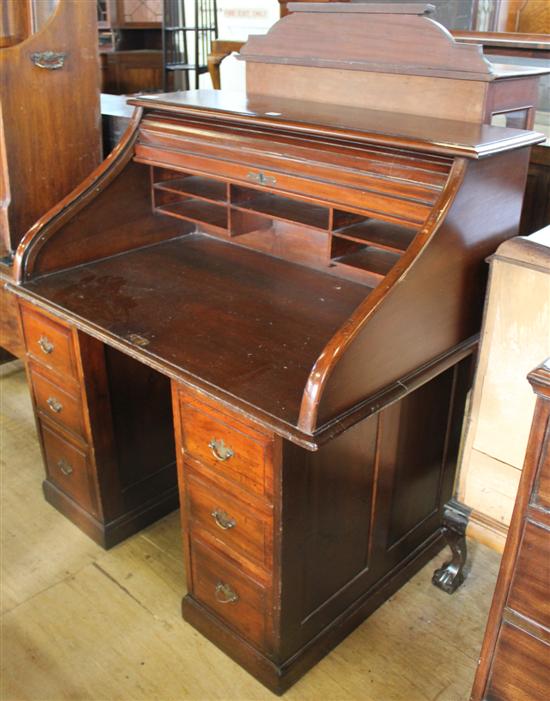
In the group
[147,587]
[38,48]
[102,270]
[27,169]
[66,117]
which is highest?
[38,48]

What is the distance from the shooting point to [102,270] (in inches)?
84.9

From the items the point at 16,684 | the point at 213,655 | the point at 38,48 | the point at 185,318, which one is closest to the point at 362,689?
the point at 213,655

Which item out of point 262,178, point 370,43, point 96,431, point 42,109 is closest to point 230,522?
point 96,431

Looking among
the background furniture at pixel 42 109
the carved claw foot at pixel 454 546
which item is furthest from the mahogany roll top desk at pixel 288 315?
the background furniture at pixel 42 109

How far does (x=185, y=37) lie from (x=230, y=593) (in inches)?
285

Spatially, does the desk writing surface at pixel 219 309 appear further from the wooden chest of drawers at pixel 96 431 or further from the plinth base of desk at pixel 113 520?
the plinth base of desk at pixel 113 520

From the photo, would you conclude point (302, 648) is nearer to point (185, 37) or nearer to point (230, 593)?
point (230, 593)

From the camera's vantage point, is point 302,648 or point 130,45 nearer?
point 302,648

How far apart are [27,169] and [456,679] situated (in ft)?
6.66

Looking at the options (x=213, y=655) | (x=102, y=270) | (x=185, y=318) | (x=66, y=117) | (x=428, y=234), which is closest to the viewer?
(x=428, y=234)

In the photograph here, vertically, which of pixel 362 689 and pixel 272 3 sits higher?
pixel 272 3

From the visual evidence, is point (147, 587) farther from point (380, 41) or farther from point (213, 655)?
point (380, 41)

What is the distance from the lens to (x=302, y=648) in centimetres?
188

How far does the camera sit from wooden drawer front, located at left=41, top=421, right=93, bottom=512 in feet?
7.59
